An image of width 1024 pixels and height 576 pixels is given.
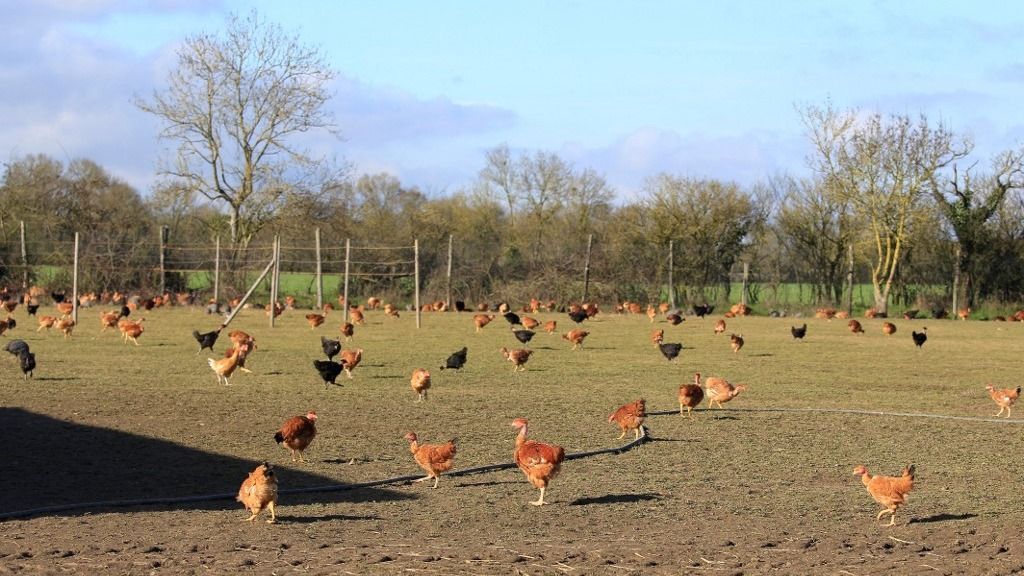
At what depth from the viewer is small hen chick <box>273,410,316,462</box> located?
10.9 m

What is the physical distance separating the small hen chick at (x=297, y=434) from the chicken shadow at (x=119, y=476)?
7.6 inches

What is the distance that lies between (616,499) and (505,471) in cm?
152

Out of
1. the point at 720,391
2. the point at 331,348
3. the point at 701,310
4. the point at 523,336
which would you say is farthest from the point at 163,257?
the point at 720,391

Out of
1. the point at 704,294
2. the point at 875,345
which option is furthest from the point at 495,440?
the point at 704,294

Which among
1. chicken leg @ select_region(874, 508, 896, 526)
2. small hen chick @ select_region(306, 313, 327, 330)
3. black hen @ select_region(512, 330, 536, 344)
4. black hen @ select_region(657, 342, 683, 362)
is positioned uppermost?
small hen chick @ select_region(306, 313, 327, 330)

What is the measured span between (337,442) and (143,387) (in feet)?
16.9

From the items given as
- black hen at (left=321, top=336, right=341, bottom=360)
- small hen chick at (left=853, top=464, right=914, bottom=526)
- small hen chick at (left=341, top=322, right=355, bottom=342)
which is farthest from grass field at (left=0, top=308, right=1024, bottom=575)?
small hen chick at (left=341, top=322, right=355, bottom=342)

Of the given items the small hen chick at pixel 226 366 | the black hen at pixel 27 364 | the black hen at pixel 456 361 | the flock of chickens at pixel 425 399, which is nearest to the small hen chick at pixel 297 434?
the flock of chickens at pixel 425 399

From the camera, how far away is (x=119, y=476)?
1028cm

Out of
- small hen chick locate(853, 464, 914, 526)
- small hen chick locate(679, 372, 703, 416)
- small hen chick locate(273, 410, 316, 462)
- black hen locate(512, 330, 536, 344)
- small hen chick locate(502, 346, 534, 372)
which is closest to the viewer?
small hen chick locate(853, 464, 914, 526)

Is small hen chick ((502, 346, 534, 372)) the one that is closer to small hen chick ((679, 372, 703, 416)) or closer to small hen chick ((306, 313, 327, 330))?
small hen chick ((679, 372, 703, 416))

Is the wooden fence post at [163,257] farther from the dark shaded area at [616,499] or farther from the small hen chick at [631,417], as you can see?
the dark shaded area at [616,499]

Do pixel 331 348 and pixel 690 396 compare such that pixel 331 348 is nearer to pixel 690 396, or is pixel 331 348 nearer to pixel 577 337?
pixel 577 337

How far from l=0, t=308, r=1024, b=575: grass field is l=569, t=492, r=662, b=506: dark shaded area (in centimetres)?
3
